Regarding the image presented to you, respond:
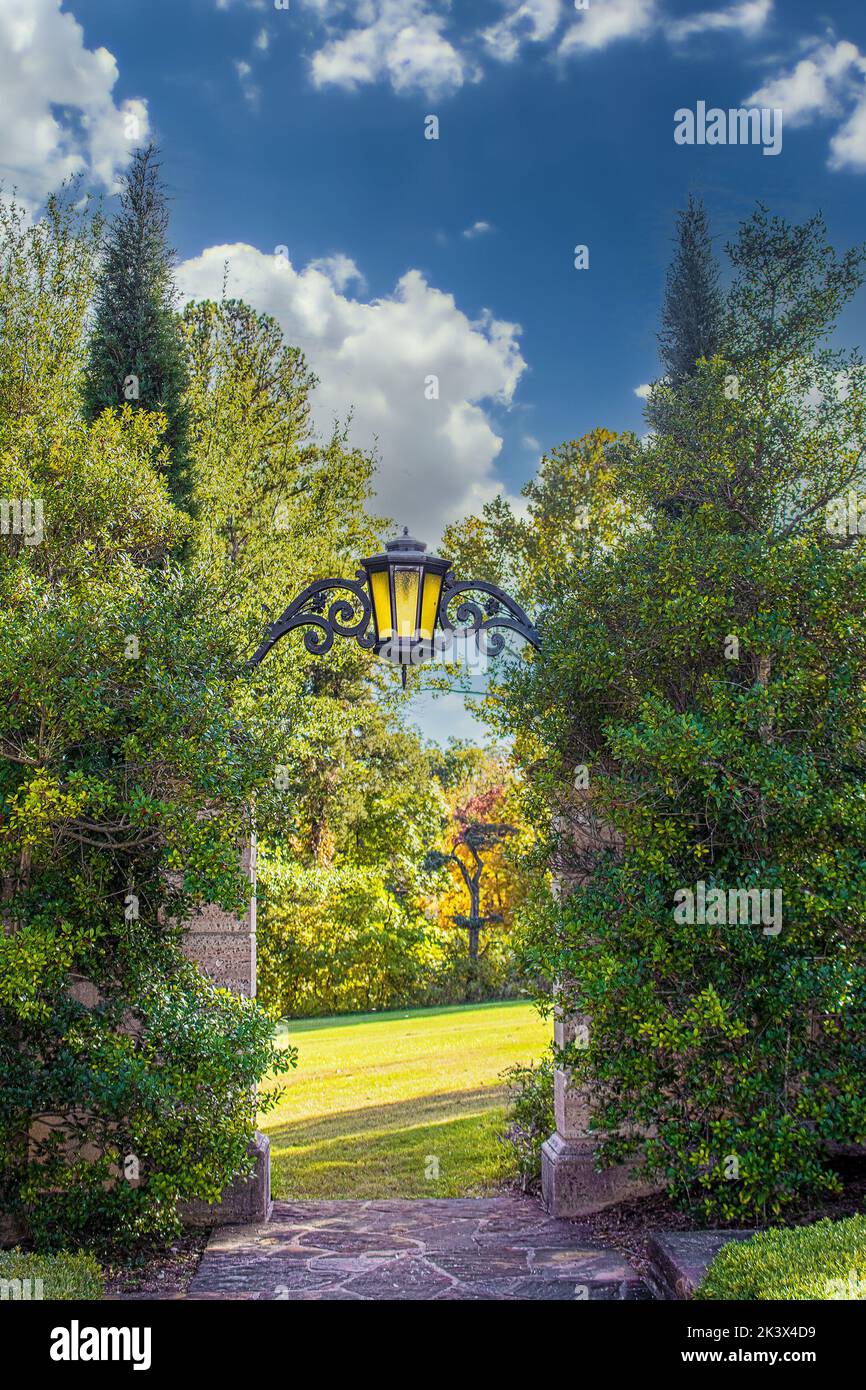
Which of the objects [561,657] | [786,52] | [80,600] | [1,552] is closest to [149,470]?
[1,552]

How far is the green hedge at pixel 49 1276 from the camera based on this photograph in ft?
13.8

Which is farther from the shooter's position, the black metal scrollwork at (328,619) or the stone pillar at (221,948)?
the stone pillar at (221,948)

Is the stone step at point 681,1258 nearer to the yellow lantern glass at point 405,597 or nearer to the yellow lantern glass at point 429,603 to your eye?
the yellow lantern glass at point 405,597

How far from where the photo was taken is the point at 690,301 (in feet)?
43.1

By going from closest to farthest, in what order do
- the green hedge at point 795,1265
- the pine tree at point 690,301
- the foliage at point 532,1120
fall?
1. the green hedge at point 795,1265
2. the foliage at point 532,1120
3. the pine tree at point 690,301

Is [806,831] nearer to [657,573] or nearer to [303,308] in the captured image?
[657,573]

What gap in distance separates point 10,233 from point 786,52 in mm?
11017

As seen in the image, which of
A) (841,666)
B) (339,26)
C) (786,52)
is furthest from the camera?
(339,26)

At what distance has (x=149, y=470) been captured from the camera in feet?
24.9

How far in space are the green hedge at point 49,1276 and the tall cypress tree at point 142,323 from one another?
7.69 m

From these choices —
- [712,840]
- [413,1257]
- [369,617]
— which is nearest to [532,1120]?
[413,1257]

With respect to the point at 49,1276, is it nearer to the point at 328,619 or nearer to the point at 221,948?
the point at 221,948

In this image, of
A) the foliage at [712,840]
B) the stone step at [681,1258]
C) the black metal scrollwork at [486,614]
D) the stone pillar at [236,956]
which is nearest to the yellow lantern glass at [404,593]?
the black metal scrollwork at [486,614]
